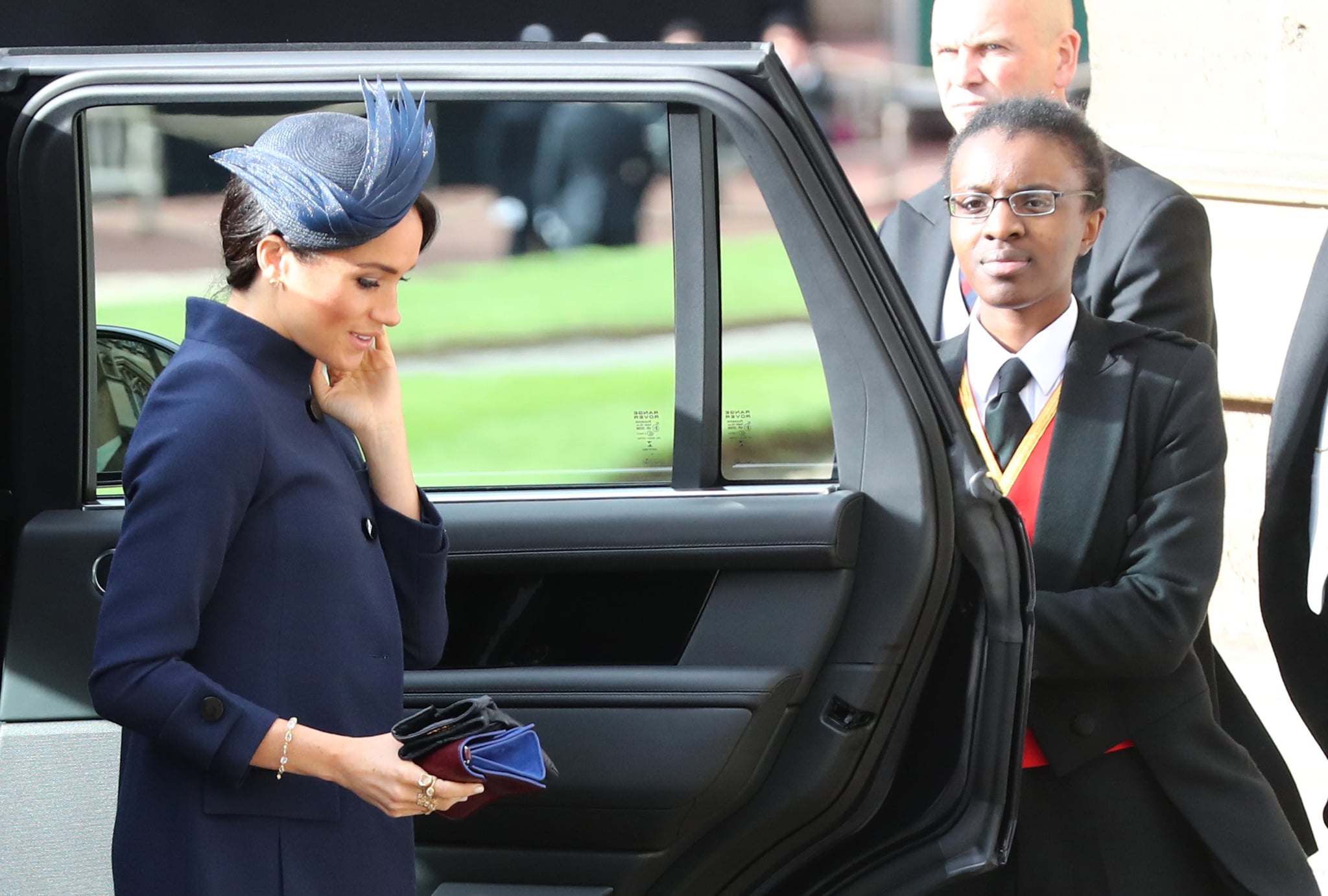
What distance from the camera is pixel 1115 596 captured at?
2.33m

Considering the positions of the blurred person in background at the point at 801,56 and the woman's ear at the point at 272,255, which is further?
the blurred person in background at the point at 801,56

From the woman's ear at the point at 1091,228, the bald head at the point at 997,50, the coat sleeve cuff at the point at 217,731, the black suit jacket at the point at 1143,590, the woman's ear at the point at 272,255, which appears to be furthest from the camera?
the bald head at the point at 997,50

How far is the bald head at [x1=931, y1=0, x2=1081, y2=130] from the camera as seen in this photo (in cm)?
297

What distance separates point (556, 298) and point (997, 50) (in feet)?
3.06

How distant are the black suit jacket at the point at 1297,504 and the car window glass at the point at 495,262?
114cm

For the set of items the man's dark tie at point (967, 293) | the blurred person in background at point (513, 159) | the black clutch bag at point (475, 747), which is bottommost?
the black clutch bag at point (475, 747)

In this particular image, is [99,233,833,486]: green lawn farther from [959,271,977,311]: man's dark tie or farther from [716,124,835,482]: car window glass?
[959,271,977,311]: man's dark tie

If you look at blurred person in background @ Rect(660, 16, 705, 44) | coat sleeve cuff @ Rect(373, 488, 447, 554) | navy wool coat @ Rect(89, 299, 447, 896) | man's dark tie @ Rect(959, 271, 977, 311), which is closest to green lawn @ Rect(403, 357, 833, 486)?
man's dark tie @ Rect(959, 271, 977, 311)

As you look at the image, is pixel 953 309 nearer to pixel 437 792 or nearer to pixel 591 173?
pixel 591 173

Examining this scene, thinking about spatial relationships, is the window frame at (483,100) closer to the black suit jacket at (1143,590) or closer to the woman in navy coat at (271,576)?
the black suit jacket at (1143,590)

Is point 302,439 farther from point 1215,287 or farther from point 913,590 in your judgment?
point 1215,287

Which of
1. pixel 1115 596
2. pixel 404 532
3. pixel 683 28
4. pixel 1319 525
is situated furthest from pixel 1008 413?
pixel 683 28

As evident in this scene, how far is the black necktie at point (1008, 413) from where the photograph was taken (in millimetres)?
2457

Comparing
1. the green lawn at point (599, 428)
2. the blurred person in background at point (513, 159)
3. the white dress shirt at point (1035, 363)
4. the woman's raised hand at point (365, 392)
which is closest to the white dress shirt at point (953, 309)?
the white dress shirt at point (1035, 363)
